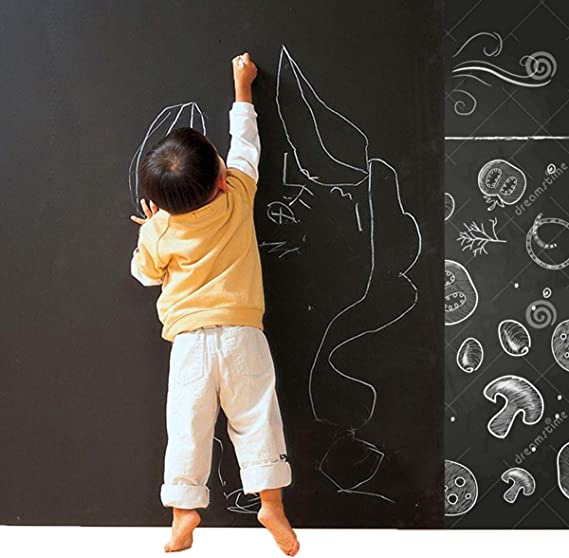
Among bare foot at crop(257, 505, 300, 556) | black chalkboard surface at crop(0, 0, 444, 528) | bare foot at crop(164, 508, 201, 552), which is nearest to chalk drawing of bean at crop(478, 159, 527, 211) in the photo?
black chalkboard surface at crop(0, 0, 444, 528)

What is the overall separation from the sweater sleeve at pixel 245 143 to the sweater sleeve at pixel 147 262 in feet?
0.87

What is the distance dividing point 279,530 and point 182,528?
23 cm

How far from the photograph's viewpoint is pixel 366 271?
87.7 inches

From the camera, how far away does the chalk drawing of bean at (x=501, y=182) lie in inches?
86.5

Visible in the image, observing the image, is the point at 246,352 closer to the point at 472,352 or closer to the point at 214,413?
the point at 214,413

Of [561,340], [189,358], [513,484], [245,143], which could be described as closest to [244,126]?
[245,143]

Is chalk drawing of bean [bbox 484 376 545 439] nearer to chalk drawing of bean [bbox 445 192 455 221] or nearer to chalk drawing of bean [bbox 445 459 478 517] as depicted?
chalk drawing of bean [bbox 445 459 478 517]

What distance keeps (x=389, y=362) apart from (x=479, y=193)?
0.48 m

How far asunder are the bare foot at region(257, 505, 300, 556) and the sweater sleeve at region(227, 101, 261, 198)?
0.76 m

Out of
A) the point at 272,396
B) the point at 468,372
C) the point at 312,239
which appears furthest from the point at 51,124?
the point at 468,372

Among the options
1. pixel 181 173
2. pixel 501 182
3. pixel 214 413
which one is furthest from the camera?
pixel 501 182

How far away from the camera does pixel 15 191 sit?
227 cm

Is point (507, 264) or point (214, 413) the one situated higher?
point (507, 264)

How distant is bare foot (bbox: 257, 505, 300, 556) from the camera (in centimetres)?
206
